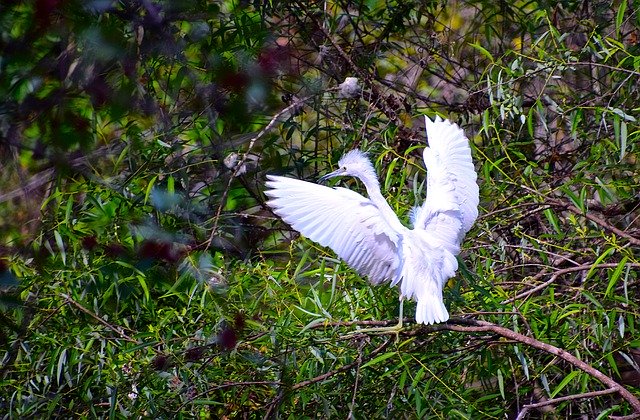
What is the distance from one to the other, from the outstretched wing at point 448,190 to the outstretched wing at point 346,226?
0.37 ft

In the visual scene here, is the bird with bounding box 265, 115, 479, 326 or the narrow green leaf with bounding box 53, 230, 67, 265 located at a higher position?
the bird with bounding box 265, 115, 479, 326

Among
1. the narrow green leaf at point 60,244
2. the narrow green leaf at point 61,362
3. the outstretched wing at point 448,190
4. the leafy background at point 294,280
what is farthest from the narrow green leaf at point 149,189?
the outstretched wing at point 448,190

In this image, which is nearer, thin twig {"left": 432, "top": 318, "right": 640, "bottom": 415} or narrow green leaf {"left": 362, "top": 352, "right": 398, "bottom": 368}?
thin twig {"left": 432, "top": 318, "right": 640, "bottom": 415}

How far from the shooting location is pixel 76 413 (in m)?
2.72

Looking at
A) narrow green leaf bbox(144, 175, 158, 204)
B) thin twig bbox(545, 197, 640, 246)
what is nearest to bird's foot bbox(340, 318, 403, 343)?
thin twig bbox(545, 197, 640, 246)

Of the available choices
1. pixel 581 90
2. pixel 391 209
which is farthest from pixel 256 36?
pixel 581 90

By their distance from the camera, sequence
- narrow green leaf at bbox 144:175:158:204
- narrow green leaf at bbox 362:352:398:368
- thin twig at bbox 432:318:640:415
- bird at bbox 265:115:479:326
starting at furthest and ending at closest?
1. narrow green leaf at bbox 144:175:158:204
2. bird at bbox 265:115:479:326
3. narrow green leaf at bbox 362:352:398:368
4. thin twig at bbox 432:318:640:415

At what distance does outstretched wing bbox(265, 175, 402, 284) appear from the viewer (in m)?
2.68

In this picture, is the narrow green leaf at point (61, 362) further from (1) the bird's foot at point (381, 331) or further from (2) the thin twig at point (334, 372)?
(1) the bird's foot at point (381, 331)

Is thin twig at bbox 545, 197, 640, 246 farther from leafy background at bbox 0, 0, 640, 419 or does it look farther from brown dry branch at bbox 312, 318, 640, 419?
Result: brown dry branch at bbox 312, 318, 640, 419

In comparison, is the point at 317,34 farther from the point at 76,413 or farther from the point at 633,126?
the point at 76,413

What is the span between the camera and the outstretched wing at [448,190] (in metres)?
2.77

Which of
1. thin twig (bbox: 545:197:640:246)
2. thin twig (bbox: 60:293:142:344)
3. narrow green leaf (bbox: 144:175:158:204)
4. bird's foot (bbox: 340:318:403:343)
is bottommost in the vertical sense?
thin twig (bbox: 60:293:142:344)

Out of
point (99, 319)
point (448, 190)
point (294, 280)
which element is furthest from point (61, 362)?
point (448, 190)
